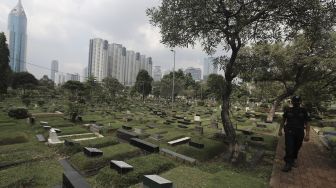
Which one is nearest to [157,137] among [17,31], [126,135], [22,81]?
[126,135]

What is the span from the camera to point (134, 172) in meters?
7.41

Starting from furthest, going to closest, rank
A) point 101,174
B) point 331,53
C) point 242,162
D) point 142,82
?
1. point 142,82
2. point 331,53
3. point 242,162
4. point 101,174

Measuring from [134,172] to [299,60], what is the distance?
15384 millimetres

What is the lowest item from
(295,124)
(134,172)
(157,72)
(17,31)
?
(134,172)

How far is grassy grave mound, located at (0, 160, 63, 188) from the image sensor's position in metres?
6.97

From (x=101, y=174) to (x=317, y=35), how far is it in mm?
9079

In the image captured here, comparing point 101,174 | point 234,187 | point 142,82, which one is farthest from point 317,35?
point 142,82

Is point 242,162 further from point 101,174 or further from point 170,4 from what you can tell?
point 170,4

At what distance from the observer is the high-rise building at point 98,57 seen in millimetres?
80787

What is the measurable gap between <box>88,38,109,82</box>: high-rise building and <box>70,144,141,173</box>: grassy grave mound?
73227 millimetres

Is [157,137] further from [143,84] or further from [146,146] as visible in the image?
[143,84]

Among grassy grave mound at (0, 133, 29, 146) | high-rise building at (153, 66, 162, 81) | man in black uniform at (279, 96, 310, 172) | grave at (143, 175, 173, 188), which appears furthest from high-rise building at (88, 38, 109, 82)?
grave at (143, 175, 173, 188)

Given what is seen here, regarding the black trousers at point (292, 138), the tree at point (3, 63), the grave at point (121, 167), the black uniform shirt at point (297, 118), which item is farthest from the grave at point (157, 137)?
the tree at point (3, 63)

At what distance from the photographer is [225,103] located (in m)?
9.96
